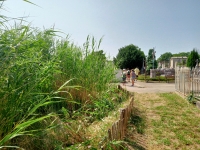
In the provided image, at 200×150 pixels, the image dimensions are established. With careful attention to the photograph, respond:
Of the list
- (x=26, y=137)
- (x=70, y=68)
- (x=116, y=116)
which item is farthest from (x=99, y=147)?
(x=70, y=68)

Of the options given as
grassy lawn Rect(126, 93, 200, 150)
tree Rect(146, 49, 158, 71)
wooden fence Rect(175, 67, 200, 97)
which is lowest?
grassy lawn Rect(126, 93, 200, 150)

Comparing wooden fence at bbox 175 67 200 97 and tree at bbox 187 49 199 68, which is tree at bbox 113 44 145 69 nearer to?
tree at bbox 187 49 199 68

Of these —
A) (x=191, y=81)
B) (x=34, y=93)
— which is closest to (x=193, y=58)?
(x=191, y=81)

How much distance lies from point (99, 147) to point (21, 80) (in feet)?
3.51

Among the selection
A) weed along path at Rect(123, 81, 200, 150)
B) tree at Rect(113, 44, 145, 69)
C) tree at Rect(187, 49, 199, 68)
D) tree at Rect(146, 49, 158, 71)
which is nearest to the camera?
weed along path at Rect(123, 81, 200, 150)

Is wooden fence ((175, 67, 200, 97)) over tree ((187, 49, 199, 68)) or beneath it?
beneath

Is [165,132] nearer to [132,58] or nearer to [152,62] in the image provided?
[132,58]

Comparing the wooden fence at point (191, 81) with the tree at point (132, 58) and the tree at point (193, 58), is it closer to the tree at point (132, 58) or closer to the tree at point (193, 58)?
the tree at point (193, 58)

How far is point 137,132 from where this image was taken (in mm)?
3600

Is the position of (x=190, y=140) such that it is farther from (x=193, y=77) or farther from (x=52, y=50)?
(x=193, y=77)

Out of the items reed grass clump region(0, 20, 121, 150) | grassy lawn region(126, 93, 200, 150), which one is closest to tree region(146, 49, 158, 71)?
grassy lawn region(126, 93, 200, 150)

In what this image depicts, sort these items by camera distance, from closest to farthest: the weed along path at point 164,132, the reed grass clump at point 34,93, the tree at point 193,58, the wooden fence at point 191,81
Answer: the reed grass clump at point 34,93 → the weed along path at point 164,132 → the wooden fence at point 191,81 → the tree at point 193,58

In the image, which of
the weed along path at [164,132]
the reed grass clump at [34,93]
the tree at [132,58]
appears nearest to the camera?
the reed grass clump at [34,93]

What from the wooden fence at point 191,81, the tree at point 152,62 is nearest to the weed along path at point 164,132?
the wooden fence at point 191,81
